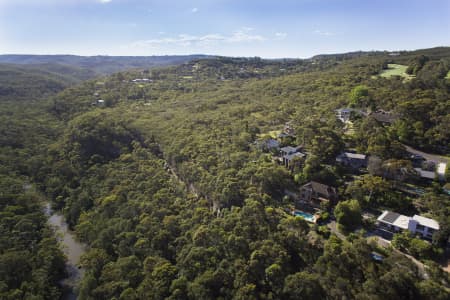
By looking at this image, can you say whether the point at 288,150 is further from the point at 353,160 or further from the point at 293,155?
the point at 353,160

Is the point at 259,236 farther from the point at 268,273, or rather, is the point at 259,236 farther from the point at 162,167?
the point at 162,167

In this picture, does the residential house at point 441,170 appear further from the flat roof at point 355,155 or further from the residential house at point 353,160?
the flat roof at point 355,155

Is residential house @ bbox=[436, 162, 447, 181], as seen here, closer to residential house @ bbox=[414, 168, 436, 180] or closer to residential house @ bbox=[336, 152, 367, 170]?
residential house @ bbox=[414, 168, 436, 180]

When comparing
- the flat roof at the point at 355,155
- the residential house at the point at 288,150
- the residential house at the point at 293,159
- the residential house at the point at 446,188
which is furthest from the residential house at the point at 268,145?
the residential house at the point at 446,188

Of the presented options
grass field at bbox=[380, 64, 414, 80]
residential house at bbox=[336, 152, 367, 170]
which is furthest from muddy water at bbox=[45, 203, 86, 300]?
grass field at bbox=[380, 64, 414, 80]

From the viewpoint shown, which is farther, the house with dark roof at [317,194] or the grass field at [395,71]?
the grass field at [395,71]

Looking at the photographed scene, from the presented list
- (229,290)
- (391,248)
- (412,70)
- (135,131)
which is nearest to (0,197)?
(135,131)

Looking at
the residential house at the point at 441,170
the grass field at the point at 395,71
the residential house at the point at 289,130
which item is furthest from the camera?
the grass field at the point at 395,71

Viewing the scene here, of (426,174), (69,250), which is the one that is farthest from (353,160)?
(69,250)
